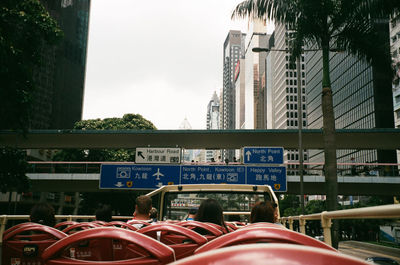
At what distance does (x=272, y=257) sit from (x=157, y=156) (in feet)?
68.4

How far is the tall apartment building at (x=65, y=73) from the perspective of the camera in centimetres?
6406

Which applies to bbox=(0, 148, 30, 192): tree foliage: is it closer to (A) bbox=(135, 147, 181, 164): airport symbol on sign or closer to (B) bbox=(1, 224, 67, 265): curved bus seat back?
(B) bbox=(1, 224, 67, 265): curved bus seat back

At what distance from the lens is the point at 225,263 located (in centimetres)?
89

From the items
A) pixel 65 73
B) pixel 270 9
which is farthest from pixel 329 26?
pixel 65 73

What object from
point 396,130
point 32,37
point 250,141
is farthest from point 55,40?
point 396,130

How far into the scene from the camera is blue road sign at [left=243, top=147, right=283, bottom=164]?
2076cm

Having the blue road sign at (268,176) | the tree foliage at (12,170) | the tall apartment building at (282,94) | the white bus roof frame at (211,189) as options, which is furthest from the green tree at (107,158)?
the tall apartment building at (282,94)

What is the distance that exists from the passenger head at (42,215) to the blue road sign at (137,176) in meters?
14.9

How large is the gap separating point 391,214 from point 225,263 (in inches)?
53.3

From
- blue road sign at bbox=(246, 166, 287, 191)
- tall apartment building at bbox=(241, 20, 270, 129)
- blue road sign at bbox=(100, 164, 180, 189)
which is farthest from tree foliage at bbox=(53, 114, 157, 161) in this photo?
tall apartment building at bbox=(241, 20, 270, 129)

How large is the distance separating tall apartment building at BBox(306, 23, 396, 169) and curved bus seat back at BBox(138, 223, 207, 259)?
68057 millimetres

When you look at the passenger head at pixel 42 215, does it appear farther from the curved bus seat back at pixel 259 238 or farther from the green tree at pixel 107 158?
the green tree at pixel 107 158

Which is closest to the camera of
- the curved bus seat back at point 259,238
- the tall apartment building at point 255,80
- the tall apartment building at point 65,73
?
the curved bus seat back at point 259,238

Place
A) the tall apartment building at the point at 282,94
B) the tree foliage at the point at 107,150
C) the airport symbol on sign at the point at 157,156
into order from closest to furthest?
1. the airport symbol on sign at the point at 157,156
2. the tree foliage at the point at 107,150
3. the tall apartment building at the point at 282,94
